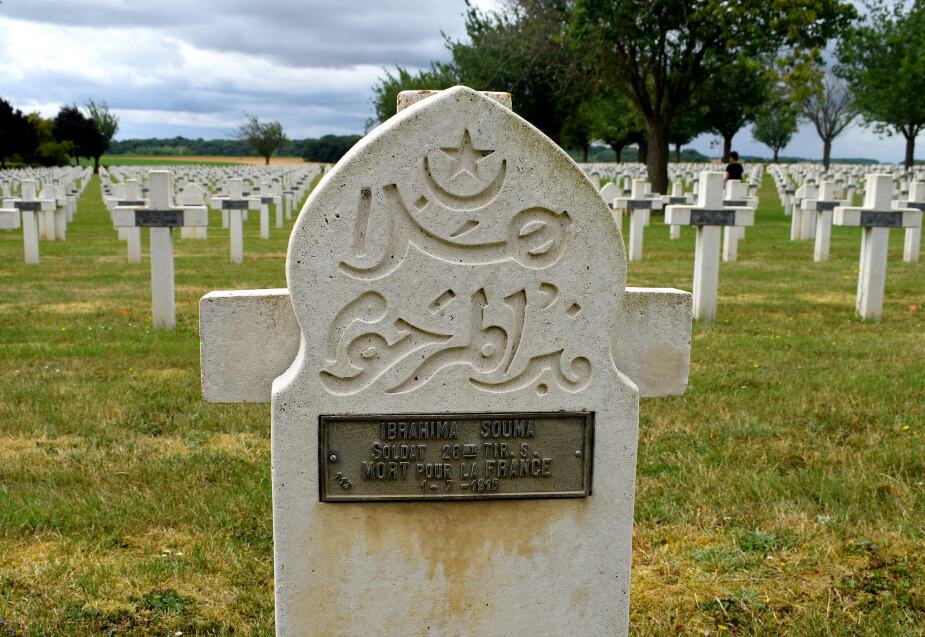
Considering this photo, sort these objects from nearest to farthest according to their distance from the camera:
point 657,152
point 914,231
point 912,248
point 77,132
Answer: point 914,231 < point 912,248 < point 657,152 < point 77,132

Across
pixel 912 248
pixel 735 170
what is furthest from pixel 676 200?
pixel 912 248

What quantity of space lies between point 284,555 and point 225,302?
2.41 ft

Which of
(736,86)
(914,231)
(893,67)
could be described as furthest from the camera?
(893,67)

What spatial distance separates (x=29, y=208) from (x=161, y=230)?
798 centimetres

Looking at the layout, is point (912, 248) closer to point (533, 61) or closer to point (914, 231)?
point (914, 231)

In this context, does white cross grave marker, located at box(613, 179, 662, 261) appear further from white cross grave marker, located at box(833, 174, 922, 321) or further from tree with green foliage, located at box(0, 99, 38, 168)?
tree with green foliage, located at box(0, 99, 38, 168)

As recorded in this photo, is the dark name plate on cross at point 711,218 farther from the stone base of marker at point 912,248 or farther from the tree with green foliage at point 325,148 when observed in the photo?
the tree with green foliage at point 325,148

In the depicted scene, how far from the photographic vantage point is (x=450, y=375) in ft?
8.48

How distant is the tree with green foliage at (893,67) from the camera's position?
4556 centimetres

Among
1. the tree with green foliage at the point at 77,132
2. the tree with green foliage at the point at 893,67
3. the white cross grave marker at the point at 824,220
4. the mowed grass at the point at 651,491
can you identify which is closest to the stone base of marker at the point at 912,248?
the white cross grave marker at the point at 824,220

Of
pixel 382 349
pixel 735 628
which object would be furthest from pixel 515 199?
pixel 735 628

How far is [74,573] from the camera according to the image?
3.80 m

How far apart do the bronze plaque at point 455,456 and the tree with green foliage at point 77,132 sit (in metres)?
75.4

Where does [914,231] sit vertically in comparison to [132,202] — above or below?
below
